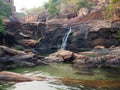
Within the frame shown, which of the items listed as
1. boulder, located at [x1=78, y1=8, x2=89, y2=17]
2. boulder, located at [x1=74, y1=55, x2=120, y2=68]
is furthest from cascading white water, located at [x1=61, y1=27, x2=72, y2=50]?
boulder, located at [x1=74, y1=55, x2=120, y2=68]

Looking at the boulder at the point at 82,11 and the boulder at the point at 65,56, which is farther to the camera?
the boulder at the point at 82,11

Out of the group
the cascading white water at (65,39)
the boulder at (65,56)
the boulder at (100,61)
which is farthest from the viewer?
the cascading white water at (65,39)

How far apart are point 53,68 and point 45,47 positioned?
34.1 m

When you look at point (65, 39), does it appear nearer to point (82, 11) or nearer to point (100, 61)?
point (82, 11)

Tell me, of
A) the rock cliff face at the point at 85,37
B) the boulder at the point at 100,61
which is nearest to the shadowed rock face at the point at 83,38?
the rock cliff face at the point at 85,37

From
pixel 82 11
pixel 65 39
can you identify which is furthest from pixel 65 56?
pixel 82 11

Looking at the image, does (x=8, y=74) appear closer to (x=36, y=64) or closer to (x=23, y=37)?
(x=36, y=64)

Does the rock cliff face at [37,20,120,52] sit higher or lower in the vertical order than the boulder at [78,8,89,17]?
lower

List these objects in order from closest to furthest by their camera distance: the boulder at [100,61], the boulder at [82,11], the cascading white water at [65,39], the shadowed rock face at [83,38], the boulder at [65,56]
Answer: the boulder at [100,61]
the boulder at [65,56]
the shadowed rock face at [83,38]
the cascading white water at [65,39]
the boulder at [82,11]

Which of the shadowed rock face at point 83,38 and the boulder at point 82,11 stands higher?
the boulder at point 82,11

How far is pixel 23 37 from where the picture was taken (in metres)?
67.8

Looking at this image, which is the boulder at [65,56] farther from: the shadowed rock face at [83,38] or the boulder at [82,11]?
the boulder at [82,11]

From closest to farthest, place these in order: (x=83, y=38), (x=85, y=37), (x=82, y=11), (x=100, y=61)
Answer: (x=100, y=61) < (x=85, y=37) < (x=83, y=38) < (x=82, y=11)

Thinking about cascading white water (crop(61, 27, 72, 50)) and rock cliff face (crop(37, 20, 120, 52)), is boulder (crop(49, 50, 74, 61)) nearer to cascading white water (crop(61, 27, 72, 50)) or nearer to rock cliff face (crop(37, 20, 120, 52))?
rock cliff face (crop(37, 20, 120, 52))
